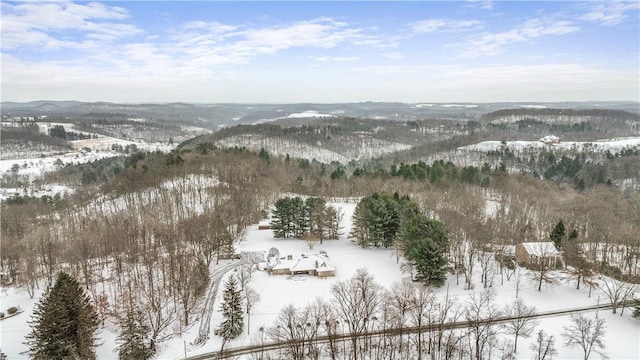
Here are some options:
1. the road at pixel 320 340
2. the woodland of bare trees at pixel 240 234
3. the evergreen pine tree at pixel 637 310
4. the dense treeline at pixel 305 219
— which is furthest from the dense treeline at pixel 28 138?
the evergreen pine tree at pixel 637 310

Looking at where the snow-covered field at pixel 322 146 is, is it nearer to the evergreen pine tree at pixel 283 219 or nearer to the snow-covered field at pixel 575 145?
the snow-covered field at pixel 575 145

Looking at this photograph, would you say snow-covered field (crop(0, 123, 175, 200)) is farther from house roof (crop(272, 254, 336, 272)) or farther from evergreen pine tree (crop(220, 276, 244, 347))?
evergreen pine tree (crop(220, 276, 244, 347))

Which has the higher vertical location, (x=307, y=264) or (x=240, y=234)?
(x=307, y=264)

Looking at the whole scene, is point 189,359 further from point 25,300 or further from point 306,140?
point 306,140

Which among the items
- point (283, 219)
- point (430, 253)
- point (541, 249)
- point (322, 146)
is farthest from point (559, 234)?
point (322, 146)

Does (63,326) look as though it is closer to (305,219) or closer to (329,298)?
(329,298)

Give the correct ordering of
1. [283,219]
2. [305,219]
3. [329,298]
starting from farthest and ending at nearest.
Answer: [305,219] < [283,219] < [329,298]
